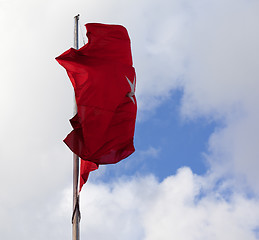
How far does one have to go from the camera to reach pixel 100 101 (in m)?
19.5

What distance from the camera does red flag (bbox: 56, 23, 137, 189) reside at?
741 inches

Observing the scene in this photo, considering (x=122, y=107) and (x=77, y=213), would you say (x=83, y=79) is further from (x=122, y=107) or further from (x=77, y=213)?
(x=77, y=213)

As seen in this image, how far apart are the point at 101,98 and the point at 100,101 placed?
152 mm

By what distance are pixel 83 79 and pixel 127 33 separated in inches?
178

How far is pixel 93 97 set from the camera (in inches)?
763

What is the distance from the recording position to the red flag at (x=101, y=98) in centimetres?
1881

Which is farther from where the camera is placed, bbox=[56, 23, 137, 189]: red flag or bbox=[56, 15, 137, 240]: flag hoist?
bbox=[56, 23, 137, 189]: red flag

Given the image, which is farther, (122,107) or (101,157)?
(122,107)

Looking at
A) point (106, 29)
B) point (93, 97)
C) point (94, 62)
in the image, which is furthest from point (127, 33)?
point (93, 97)

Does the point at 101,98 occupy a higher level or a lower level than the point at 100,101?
higher

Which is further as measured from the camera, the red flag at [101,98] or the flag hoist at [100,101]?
the red flag at [101,98]

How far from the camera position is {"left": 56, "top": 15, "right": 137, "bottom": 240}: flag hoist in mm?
18688

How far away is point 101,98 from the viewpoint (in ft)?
64.3

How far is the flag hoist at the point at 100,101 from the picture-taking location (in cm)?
1869
